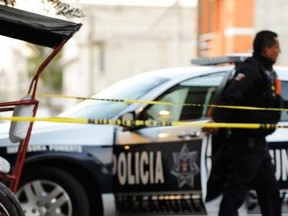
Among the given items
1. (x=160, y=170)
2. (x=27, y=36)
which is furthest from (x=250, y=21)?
(x=27, y=36)

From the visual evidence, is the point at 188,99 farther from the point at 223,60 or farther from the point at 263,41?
the point at 263,41

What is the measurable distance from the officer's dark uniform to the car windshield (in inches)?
45.8

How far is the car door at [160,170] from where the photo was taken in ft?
22.0

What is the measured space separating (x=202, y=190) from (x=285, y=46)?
677 inches

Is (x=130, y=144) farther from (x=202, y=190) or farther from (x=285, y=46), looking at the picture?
(x=285, y=46)

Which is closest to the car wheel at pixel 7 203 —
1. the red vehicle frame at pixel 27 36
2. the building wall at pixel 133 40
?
the red vehicle frame at pixel 27 36

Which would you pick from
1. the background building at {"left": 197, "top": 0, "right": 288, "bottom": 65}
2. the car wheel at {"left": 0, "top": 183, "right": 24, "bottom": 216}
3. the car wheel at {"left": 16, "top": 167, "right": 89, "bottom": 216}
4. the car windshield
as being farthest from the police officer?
the background building at {"left": 197, "top": 0, "right": 288, "bottom": 65}

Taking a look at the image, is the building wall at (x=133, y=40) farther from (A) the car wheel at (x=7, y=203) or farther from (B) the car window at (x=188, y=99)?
(A) the car wheel at (x=7, y=203)

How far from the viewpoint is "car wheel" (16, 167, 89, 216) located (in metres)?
→ 6.65

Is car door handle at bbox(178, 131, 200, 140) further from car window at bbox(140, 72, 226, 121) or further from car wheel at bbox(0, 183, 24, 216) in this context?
car wheel at bbox(0, 183, 24, 216)

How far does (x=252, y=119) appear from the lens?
6.01 meters

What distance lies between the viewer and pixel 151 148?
6766 millimetres

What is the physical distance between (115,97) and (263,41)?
1752 mm

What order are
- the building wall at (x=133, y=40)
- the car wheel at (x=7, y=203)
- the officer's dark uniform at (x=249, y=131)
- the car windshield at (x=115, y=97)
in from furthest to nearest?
the building wall at (x=133, y=40)
the car windshield at (x=115, y=97)
the officer's dark uniform at (x=249, y=131)
the car wheel at (x=7, y=203)
